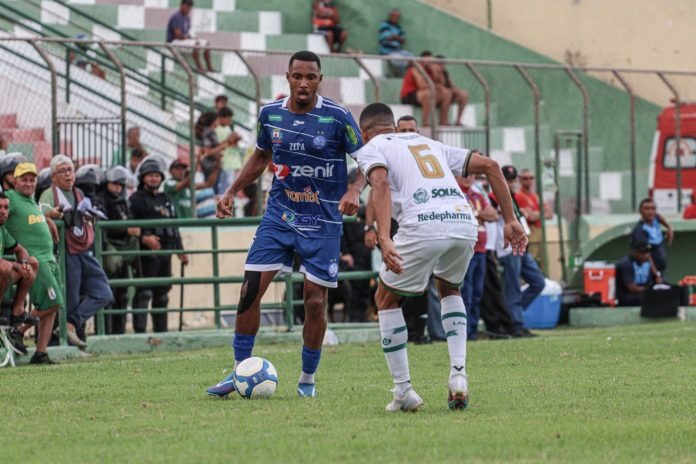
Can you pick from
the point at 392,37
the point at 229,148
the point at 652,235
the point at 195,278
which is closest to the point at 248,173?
the point at 195,278

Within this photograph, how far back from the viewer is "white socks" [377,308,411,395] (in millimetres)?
9219

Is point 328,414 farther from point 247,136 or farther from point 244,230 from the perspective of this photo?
point 247,136

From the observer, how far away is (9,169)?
587 inches

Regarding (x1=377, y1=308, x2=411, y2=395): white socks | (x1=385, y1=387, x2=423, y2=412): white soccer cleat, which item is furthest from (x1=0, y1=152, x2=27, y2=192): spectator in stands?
(x1=385, y1=387, x2=423, y2=412): white soccer cleat

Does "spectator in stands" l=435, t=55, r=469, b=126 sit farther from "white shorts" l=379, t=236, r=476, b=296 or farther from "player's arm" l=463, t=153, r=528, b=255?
"white shorts" l=379, t=236, r=476, b=296

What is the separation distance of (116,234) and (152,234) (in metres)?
0.55

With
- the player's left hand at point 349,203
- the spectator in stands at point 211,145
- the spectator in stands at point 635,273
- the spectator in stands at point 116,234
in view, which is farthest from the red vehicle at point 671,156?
the player's left hand at point 349,203

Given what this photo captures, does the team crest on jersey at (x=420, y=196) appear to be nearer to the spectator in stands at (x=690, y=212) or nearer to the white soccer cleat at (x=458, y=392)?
the white soccer cleat at (x=458, y=392)

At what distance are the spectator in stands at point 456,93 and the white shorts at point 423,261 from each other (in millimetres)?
14316

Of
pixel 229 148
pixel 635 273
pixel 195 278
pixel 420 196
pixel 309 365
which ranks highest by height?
pixel 229 148

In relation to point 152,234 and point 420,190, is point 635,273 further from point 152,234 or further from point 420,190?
point 420,190

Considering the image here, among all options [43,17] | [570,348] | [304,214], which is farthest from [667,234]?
[304,214]

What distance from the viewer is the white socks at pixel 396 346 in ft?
30.2

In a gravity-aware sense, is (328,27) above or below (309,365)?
above
